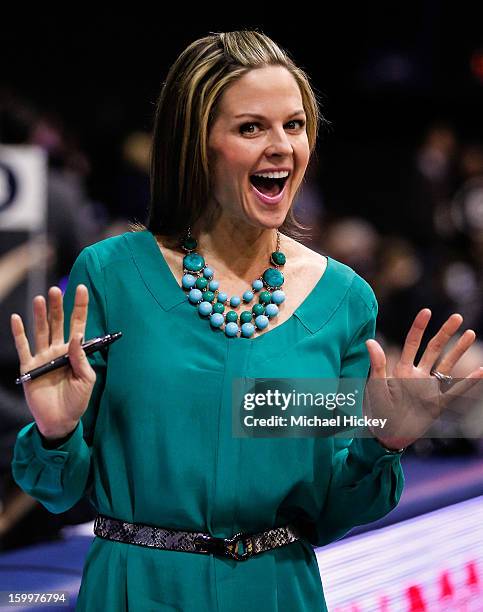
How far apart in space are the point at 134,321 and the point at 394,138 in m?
5.16

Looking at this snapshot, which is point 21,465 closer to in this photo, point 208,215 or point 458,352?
point 208,215

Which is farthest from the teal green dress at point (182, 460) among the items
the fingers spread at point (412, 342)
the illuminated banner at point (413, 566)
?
the illuminated banner at point (413, 566)

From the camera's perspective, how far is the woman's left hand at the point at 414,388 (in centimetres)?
119

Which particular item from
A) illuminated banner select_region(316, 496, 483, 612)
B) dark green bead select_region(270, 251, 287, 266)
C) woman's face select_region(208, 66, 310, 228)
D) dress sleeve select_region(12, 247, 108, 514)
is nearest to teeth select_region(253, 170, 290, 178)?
woman's face select_region(208, 66, 310, 228)

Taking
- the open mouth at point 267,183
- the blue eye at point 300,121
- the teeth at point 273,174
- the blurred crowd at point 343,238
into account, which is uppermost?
the blue eye at point 300,121

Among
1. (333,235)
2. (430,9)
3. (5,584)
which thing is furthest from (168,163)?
(430,9)

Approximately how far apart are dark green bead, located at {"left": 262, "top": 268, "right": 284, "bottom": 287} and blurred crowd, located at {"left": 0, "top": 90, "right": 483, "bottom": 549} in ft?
1.25

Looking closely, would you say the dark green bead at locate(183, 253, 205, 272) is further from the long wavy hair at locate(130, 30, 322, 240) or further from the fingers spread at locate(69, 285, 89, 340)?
the fingers spread at locate(69, 285, 89, 340)

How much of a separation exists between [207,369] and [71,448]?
0.61 feet

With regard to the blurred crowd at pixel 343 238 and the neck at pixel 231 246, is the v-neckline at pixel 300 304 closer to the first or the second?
the neck at pixel 231 246

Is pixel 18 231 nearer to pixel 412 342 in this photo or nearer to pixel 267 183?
pixel 267 183

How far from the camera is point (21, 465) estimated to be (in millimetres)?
1181

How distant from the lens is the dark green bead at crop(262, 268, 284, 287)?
1303 mm

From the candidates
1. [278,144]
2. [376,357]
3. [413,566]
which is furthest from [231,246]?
[413,566]
